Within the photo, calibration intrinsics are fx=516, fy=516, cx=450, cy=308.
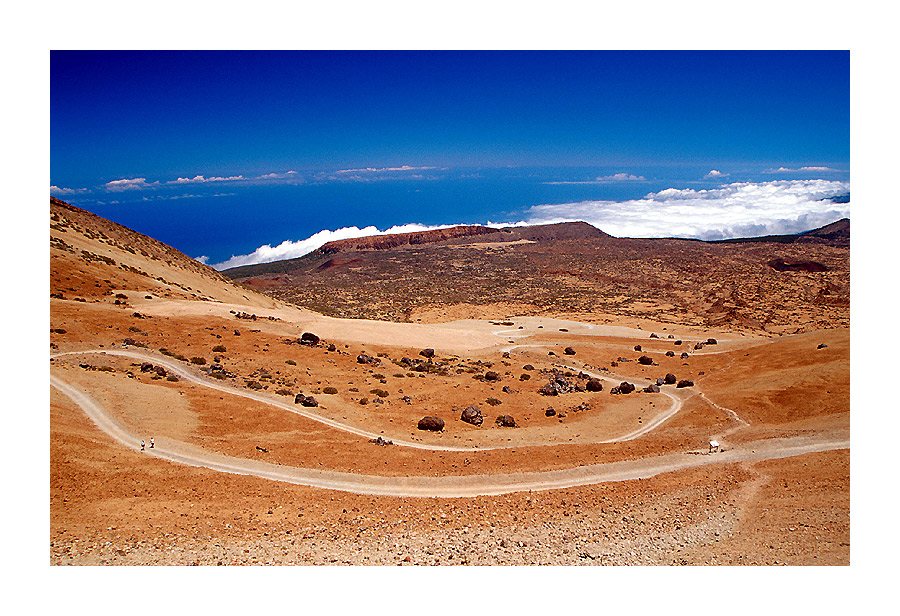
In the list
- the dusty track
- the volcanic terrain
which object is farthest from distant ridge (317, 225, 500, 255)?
the dusty track

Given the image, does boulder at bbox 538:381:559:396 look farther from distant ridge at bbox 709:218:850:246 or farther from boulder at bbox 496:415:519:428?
distant ridge at bbox 709:218:850:246

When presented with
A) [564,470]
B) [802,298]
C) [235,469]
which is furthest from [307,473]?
[802,298]

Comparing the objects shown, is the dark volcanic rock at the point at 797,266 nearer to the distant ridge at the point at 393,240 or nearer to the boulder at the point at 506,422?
the distant ridge at the point at 393,240

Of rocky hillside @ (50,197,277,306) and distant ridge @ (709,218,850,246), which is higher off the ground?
distant ridge @ (709,218,850,246)

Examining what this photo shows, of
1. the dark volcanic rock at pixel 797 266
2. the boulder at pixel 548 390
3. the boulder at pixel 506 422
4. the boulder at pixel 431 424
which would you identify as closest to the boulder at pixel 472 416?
the boulder at pixel 506 422

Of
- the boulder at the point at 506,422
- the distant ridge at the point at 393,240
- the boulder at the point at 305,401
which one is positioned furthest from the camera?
→ the distant ridge at the point at 393,240

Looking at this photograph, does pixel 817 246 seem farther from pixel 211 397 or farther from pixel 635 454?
pixel 211 397
